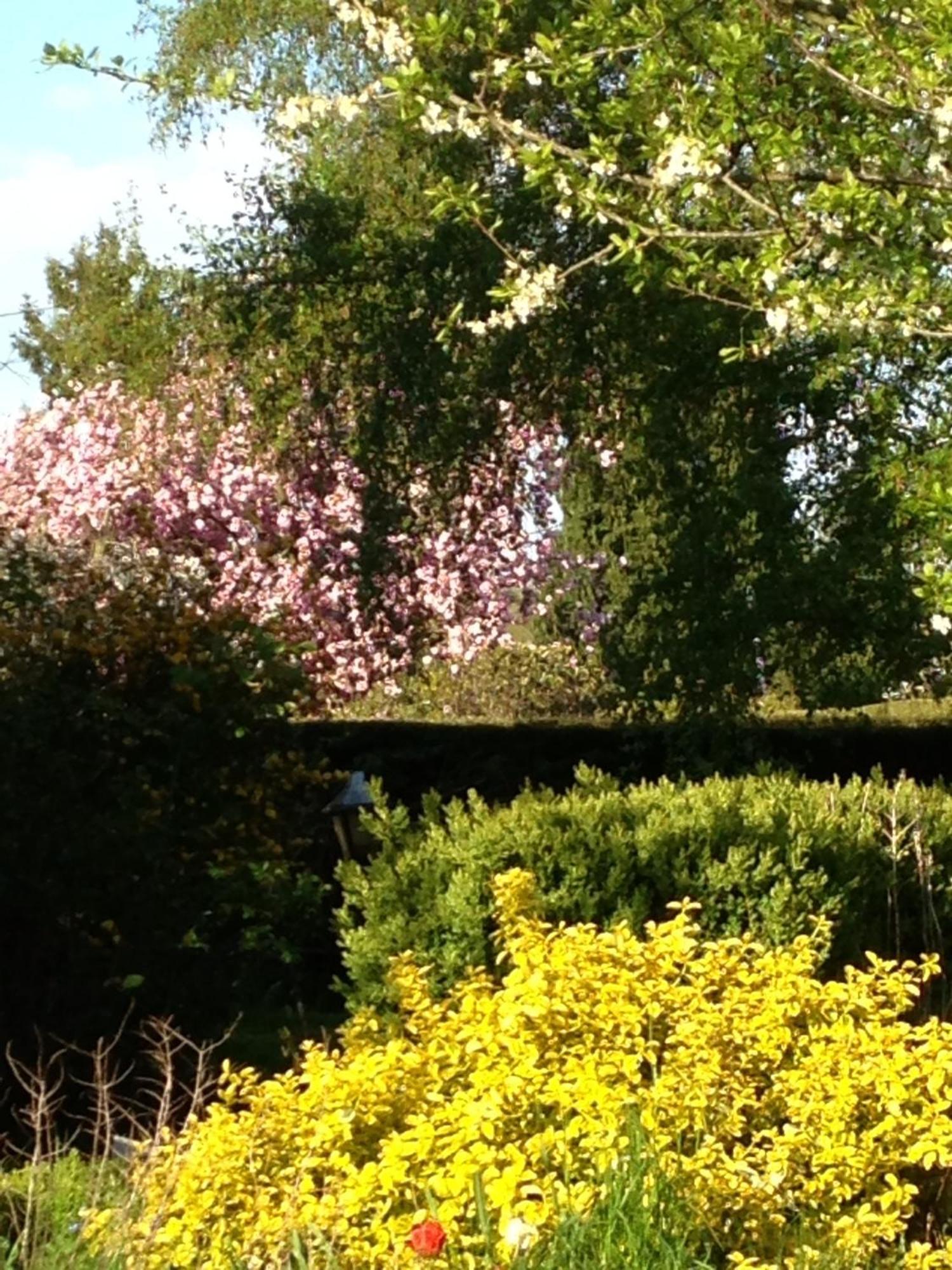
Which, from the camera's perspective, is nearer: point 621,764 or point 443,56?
point 443,56

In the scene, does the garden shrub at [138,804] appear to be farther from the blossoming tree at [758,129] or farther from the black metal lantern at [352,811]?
the blossoming tree at [758,129]

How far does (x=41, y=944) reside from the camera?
7.04 metres

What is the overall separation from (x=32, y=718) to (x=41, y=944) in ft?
3.35

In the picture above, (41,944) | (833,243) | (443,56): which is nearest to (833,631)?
(443,56)

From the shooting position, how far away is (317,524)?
16.6 m

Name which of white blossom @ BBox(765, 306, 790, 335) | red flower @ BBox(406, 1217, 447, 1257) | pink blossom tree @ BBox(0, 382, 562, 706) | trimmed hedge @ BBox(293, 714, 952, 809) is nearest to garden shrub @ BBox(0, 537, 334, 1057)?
trimmed hedge @ BBox(293, 714, 952, 809)

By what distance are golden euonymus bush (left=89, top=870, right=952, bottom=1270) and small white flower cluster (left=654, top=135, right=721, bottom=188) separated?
289cm

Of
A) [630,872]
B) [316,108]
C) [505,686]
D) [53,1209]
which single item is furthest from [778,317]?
[505,686]

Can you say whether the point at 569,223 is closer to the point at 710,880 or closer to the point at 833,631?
the point at 833,631

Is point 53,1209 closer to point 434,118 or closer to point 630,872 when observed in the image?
point 630,872

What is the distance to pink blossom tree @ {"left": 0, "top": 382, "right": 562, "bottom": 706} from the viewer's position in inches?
615

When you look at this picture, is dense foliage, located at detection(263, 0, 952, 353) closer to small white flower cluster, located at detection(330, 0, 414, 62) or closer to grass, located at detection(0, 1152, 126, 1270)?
small white flower cluster, located at detection(330, 0, 414, 62)

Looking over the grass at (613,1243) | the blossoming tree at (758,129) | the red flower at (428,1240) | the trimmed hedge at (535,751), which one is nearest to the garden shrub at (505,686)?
the trimmed hedge at (535,751)

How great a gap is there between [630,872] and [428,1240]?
10.2 feet
